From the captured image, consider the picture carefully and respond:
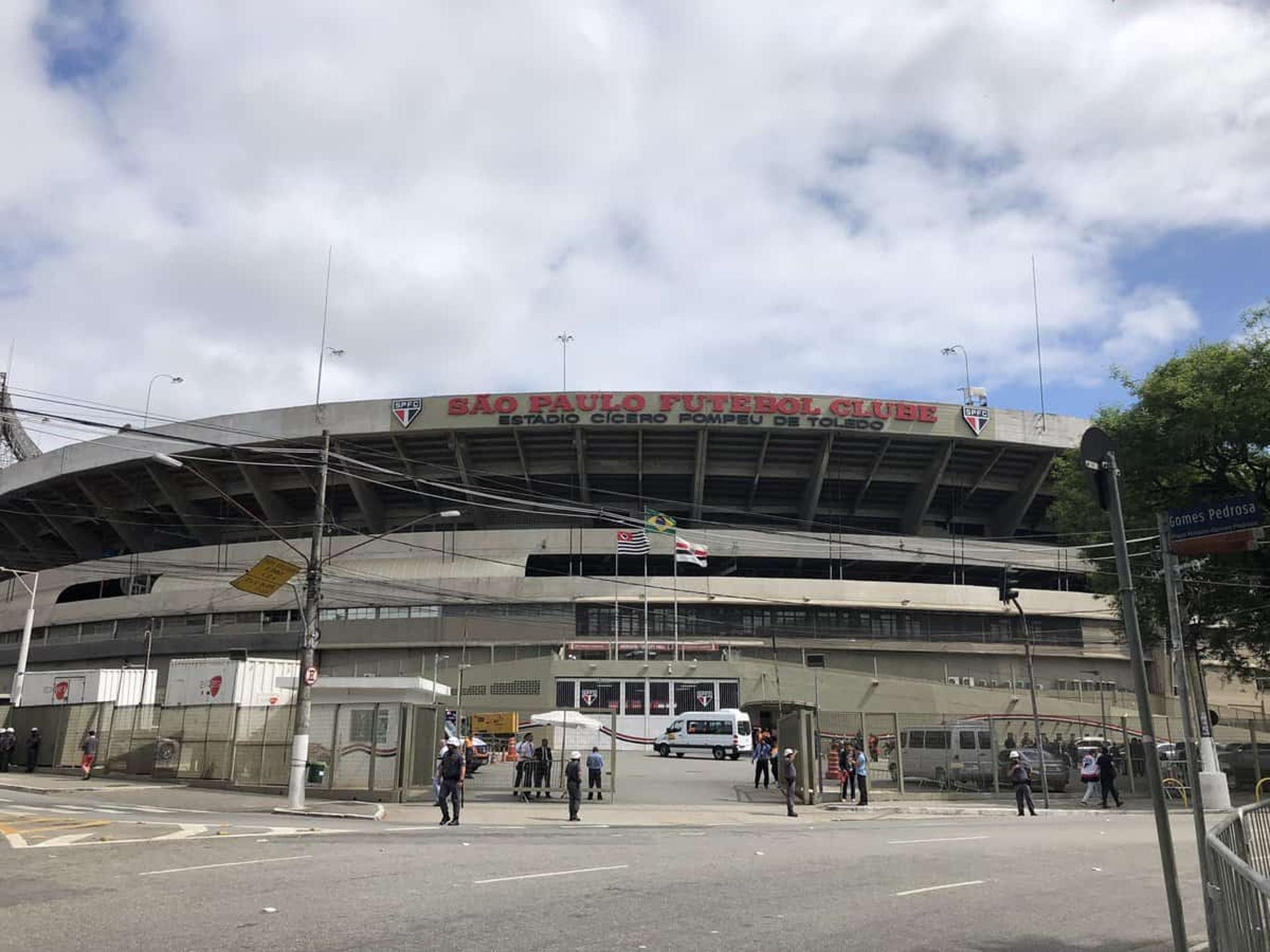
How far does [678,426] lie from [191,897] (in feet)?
159

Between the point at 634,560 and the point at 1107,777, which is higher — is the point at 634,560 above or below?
above

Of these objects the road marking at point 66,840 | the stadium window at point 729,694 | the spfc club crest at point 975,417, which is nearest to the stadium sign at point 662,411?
the spfc club crest at point 975,417

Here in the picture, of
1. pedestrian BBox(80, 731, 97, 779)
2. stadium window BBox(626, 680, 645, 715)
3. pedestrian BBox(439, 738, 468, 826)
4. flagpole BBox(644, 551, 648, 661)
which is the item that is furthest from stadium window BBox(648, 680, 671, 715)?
pedestrian BBox(439, 738, 468, 826)

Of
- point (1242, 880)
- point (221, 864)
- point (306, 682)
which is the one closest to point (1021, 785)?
point (306, 682)

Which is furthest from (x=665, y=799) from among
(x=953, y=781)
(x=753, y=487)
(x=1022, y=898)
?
(x=753, y=487)

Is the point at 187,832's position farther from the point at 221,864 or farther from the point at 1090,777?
the point at 1090,777

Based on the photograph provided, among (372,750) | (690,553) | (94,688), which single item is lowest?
(372,750)

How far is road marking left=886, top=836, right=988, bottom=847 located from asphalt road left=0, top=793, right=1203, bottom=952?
0.13 meters

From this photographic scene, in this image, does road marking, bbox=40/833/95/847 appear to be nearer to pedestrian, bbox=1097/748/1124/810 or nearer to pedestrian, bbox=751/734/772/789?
pedestrian, bbox=751/734/772/789

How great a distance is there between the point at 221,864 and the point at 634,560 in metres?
48.6

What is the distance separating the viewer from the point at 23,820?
1914cm

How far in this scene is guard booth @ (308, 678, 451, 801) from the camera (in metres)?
26.2

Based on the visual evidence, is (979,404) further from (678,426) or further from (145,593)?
(145,593)

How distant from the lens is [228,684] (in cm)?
3203
